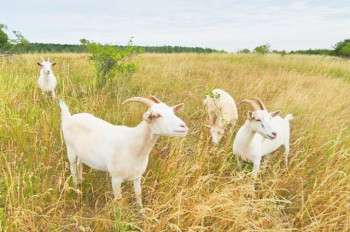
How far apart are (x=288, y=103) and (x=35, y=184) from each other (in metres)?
5.22

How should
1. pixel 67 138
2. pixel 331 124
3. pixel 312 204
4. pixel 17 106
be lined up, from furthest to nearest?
pixel 331 124, pixel 17 106, pixel 67 138, pixel 312 204

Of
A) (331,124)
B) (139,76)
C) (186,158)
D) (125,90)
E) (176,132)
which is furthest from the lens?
(139,76)

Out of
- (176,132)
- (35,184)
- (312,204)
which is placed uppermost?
(176,132)

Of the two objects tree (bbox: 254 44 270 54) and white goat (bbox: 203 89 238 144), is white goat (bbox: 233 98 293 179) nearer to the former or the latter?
white goat (bbox: 203 89 238 144)

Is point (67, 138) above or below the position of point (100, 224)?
above

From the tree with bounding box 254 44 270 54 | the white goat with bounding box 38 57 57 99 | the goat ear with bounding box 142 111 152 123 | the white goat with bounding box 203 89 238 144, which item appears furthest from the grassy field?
the tree with bounding box 254 44 270 54

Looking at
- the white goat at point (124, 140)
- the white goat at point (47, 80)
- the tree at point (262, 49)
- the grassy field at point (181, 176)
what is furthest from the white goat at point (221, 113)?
the tree at point (262, 49)

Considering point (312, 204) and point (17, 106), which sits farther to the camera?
point (17, 106)

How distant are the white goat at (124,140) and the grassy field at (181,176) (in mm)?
236

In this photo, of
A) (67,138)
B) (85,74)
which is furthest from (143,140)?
(85,74)

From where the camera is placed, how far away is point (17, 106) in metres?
4.40

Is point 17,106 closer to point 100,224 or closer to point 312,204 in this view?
point 100,224

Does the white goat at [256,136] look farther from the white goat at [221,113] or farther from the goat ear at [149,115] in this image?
the goat ear at [149,115]

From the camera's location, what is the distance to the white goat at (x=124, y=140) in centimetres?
234
